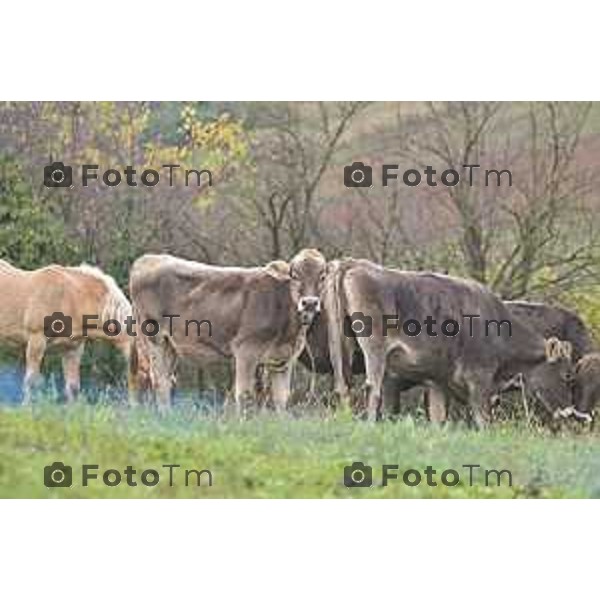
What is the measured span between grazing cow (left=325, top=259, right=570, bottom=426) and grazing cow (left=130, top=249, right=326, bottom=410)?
13 centimetres

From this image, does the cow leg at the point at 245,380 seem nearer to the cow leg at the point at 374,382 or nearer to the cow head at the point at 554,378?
the cow leg at the point at 374,382

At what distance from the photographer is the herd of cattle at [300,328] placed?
6.53 meters

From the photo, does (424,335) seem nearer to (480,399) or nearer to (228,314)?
(480,399)

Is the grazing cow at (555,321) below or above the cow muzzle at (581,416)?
above

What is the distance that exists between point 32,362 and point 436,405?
4.95 feet

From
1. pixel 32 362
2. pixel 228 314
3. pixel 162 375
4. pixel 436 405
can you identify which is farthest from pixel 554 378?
pixel 32 362

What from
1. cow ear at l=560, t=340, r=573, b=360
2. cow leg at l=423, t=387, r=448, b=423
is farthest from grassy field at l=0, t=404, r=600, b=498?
cow ear at l=560, t=340, r=573, b=360

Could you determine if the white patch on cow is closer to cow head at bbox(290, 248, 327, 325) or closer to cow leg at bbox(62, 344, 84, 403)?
cow leg at bbox(62, 344, 84, 403)

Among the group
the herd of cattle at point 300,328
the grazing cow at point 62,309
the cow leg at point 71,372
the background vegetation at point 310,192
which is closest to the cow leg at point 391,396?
the herd of cattle at point 300,328

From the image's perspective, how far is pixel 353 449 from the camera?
6.35 metres

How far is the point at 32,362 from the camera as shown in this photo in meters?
6.52
